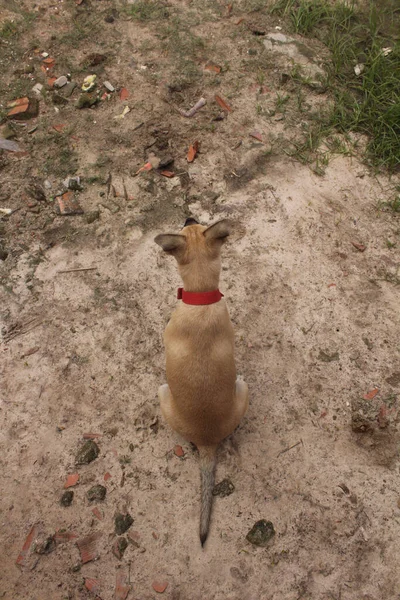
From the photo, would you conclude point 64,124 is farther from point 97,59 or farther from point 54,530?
point 54,530

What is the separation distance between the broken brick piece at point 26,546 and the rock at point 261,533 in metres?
1.53

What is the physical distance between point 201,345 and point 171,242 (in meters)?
0.71

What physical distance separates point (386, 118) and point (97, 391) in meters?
4.34

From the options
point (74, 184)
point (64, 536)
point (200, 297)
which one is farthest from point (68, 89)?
point (64, 536)

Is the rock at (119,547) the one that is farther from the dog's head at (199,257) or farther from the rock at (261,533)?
the dog's head at (199,257)

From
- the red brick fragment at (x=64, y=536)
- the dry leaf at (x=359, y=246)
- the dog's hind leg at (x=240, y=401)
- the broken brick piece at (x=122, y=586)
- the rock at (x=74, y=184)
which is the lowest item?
the broken brick piece at (x=122, y=586)

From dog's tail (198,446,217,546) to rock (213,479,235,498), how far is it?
143 millimetres

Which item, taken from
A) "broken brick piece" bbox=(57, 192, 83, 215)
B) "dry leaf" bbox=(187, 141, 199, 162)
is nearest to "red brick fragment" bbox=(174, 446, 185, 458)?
"broken brick piece" bbox=(57, 192, 83, 215)

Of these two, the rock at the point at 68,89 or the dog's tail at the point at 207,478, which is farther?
the rock at the point at 68,89

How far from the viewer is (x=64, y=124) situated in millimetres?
5113

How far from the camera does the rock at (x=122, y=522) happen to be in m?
3.19

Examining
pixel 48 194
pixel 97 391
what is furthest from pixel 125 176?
pixel 97 391

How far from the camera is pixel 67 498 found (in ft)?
10.8

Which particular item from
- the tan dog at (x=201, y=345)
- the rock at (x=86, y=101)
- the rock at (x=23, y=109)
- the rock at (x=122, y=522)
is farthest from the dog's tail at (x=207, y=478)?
the rock at (x=23, y=109)
